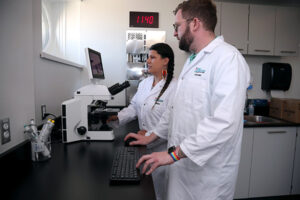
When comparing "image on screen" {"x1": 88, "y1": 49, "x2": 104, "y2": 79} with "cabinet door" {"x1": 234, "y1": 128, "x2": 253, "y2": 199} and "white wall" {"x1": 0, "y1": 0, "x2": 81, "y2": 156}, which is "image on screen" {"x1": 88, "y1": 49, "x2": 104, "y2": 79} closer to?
"white wall" {"x1": 0, "y1": 0, "x2": 81, "y2": 156}

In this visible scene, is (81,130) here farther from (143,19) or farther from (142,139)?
(143,19)

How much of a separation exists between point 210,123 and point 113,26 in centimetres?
227

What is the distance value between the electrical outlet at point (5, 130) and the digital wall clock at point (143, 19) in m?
2.06

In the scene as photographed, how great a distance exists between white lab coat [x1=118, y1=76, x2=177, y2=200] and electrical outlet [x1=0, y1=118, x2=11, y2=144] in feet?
2.77

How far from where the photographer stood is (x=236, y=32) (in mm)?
2535

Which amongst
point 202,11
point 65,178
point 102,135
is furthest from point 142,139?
point 202,11

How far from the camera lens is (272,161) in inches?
89.4

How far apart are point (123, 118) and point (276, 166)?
1.85 m

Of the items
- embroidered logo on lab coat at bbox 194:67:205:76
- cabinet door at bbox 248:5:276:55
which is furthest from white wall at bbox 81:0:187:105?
embroidered logo on lab coat at bbox 194:67:205:76

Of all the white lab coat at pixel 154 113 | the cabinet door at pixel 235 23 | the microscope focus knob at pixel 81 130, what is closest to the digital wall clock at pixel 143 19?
the cabinet door at pixel 235 23

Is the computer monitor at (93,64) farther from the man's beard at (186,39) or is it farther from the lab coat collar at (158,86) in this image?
the man's beard at (186,39)

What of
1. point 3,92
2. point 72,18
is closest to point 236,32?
point 72,18

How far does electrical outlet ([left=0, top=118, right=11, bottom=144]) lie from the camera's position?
0.92m

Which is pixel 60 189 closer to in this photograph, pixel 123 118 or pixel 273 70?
pixel 123 118
